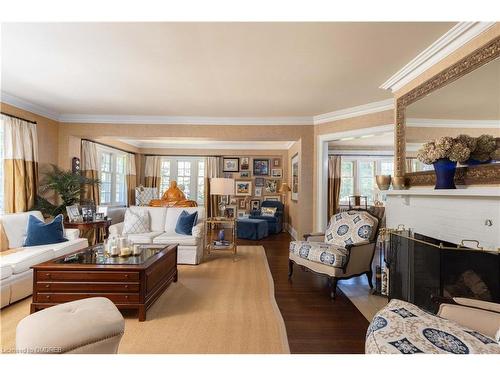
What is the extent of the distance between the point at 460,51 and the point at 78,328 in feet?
11.5

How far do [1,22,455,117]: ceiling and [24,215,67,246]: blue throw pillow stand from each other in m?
1.89

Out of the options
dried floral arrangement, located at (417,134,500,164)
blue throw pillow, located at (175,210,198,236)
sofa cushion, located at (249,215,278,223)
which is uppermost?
dried floral arrangement, located at (417,134,500,164)

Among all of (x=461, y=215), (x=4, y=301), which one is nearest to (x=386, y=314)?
(x=461, y=215)

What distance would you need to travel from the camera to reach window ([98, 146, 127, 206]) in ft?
24.8

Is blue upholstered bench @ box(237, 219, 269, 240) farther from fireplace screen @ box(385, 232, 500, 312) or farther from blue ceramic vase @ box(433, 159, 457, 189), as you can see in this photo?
blue ceramic vase @ box(433, 159, 457, 189)

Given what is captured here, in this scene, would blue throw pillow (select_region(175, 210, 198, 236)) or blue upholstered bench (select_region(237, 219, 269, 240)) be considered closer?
blue throw pillow (select_region(175, 210, 198, 236))

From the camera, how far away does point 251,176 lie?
9078 millimetres

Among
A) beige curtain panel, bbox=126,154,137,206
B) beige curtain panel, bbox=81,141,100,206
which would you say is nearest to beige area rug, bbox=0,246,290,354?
beige curtain panel, bbox=81,141,100,206

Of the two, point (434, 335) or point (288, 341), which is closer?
point (434, 335)

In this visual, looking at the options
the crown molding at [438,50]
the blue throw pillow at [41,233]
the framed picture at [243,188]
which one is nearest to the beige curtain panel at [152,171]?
the framed picture at [243,188]

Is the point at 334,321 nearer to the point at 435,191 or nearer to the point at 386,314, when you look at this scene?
the point at 386,314

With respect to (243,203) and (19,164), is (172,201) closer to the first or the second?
(19,164)

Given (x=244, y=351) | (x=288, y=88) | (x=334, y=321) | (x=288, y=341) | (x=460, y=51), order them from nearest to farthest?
1. (x=244, y=351)
2. (x=288, y=341)
3. (x=460, y=51)
4. (x=334, y=321)
5. (x=288, y=88)

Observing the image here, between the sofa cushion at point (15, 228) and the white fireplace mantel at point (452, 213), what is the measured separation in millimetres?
4611
